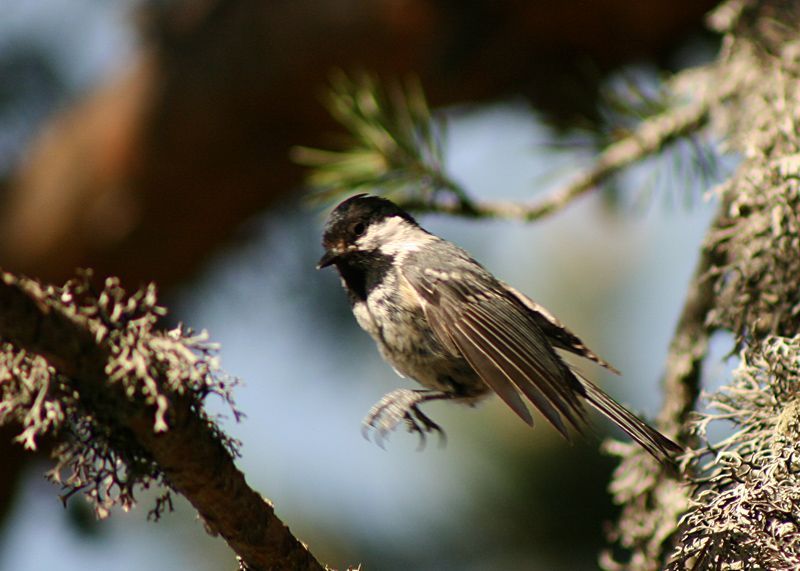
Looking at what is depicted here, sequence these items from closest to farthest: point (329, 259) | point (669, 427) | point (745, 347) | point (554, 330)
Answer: point (745, 347), point (669, 427), point (554, 330), point (329, 259)

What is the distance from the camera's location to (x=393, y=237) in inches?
87.4

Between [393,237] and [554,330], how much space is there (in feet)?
1.58

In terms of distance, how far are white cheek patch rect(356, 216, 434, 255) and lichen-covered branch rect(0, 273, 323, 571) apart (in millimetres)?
1127

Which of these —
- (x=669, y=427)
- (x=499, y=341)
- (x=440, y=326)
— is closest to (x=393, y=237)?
(x=440, y=326)

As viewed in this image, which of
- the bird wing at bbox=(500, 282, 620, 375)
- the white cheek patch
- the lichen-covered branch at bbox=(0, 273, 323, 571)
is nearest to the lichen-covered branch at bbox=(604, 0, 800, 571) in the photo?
the bird wing at bbox=(500, 282, 620, 375)

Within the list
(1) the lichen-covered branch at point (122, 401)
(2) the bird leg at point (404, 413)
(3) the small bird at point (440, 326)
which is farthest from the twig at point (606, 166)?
(1) the lichen-covered branch at point (122, 401)

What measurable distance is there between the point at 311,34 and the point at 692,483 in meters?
2.13

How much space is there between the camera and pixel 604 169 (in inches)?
79.9

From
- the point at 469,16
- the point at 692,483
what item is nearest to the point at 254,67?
the point at 469,16

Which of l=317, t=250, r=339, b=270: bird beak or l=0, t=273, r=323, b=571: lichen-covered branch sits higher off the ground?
l=317, t=250, r=339, b=270: bird beak

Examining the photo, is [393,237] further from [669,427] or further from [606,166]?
[669,427]

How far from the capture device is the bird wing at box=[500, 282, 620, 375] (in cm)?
199

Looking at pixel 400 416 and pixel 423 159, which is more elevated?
pixel 423 159

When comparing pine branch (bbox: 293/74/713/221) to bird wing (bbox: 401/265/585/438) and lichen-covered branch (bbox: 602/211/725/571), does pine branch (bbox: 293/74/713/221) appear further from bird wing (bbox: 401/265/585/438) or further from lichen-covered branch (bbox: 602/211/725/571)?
lichen-covered branch (bbox: 602/211/725/571)
